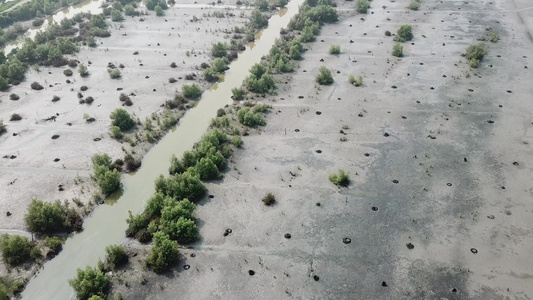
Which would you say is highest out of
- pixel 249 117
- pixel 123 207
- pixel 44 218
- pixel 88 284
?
pixel 88 284

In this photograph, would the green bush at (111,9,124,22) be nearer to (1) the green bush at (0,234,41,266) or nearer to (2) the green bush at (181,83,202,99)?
(2) the green bush at (181,83,202,99)

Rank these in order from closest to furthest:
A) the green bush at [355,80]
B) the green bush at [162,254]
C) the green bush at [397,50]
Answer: the green bush at [162,254] < the green bush at [355,80] < the green bush at [397,50]

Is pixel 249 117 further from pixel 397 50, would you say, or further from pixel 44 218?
pixel 397 50

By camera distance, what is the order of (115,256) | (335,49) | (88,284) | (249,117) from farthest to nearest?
(335,49)
(249,117)
(115,256)
(88,284)

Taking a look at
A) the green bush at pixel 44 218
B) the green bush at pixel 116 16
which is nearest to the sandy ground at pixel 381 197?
the green bush at pixel 44 218

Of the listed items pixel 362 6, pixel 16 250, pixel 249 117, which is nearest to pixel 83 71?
pixel 249 117

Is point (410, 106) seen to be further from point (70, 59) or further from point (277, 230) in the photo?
point (70, 59)

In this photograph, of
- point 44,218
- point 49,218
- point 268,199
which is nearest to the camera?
point 44,218

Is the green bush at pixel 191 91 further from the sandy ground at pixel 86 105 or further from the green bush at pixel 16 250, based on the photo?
the green bush at pixel 16 250
